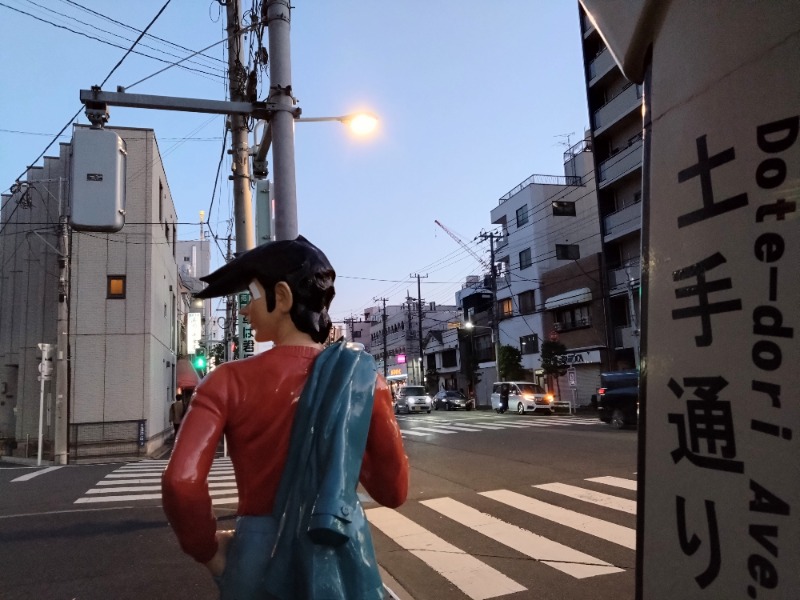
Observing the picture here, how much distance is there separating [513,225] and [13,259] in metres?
30.0

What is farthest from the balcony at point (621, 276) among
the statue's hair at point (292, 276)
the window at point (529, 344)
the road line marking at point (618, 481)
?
the statue's hair at point (292, 276)

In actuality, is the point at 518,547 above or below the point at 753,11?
below

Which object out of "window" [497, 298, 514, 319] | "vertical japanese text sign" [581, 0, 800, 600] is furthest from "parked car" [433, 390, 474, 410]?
"vertical japanese text sign" [581, 0, 800, 600]

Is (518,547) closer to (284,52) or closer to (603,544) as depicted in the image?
(603,544)

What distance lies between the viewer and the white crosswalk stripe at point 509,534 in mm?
4777

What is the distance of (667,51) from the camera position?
114cm

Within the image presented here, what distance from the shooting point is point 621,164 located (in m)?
28.2

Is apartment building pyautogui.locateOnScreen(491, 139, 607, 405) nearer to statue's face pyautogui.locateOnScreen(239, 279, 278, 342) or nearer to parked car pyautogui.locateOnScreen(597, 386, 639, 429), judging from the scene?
parked car pyautogui.locateOnScreen(597, 386, 639, 429)

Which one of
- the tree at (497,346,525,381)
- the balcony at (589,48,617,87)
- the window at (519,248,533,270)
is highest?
the balcony at (589,48,617,87)

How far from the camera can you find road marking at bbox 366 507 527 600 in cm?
451

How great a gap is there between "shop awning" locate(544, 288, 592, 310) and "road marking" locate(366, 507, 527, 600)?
2657 centimetres

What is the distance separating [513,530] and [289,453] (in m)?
5.39

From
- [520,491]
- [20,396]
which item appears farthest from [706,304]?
[20,396]

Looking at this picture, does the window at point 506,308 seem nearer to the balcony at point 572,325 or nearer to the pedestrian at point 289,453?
the balcony at point 572,325
